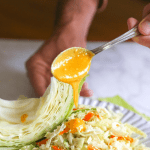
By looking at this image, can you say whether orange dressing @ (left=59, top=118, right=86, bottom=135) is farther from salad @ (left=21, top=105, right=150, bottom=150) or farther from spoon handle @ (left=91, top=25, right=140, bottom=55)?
spoon handle @ (left=91, top=25, right=140, bottom=55)

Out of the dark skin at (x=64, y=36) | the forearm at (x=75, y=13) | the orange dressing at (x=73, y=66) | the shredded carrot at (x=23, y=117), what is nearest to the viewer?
the orange dressing at (x=73, y=66)

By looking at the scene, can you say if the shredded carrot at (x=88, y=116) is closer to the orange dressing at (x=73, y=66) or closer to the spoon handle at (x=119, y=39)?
the orange dressing at (x=73, y=66)

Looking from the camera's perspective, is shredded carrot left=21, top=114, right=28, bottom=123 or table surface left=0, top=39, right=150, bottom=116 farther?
table surface left=0, top=39, right=150, bottom=116

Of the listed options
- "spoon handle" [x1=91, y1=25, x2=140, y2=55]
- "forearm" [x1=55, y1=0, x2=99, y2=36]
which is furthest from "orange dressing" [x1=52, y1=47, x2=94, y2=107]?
"forearm" [x1=55, y1=0, x2=99, y2=36]

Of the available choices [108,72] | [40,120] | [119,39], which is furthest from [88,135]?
[108,72]

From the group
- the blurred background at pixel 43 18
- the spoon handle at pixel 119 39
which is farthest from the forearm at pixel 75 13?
the spoon handle at pixel 119 39

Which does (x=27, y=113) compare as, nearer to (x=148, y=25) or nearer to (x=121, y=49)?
(x=148, y=25)
